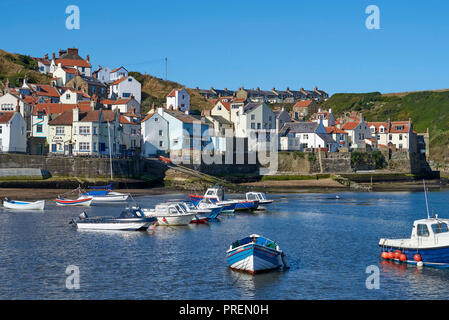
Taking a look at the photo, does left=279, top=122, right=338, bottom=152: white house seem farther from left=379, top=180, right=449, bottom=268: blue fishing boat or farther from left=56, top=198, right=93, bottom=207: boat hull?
left=379, top=180, right=449, bottom=268: blue fishing boat

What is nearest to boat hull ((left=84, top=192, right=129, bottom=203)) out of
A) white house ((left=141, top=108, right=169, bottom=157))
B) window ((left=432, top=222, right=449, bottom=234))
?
white house ((left=141, top=108, right=169, bottom=157))

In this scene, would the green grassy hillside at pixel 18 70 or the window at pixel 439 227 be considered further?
the green grassy hillside at pixel 18 70

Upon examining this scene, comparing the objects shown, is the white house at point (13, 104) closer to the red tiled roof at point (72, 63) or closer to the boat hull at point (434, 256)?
the red tiled roof at point (72, 63)

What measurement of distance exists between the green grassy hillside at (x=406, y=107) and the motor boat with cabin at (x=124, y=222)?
397ft

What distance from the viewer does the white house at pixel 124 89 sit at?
421ft

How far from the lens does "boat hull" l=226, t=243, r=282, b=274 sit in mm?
31562

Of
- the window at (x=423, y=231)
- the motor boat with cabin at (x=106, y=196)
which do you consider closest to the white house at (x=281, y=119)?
the motor boat with cabin at (x=106, y=196)

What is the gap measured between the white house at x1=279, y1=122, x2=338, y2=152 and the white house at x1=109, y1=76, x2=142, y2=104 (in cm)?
3573

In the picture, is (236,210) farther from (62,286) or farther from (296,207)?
(62,286)

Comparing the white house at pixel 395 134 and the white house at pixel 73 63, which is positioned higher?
the white house at pixel 73 63

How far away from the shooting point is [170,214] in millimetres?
49594

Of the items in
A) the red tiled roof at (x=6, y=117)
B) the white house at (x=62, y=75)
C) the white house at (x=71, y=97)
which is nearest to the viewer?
the red tiled roof at (x=6, y=117)

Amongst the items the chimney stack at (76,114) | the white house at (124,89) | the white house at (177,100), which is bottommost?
the chimney stack at (76,114)

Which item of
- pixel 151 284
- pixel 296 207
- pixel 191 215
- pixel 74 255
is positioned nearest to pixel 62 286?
pixel 151 284
